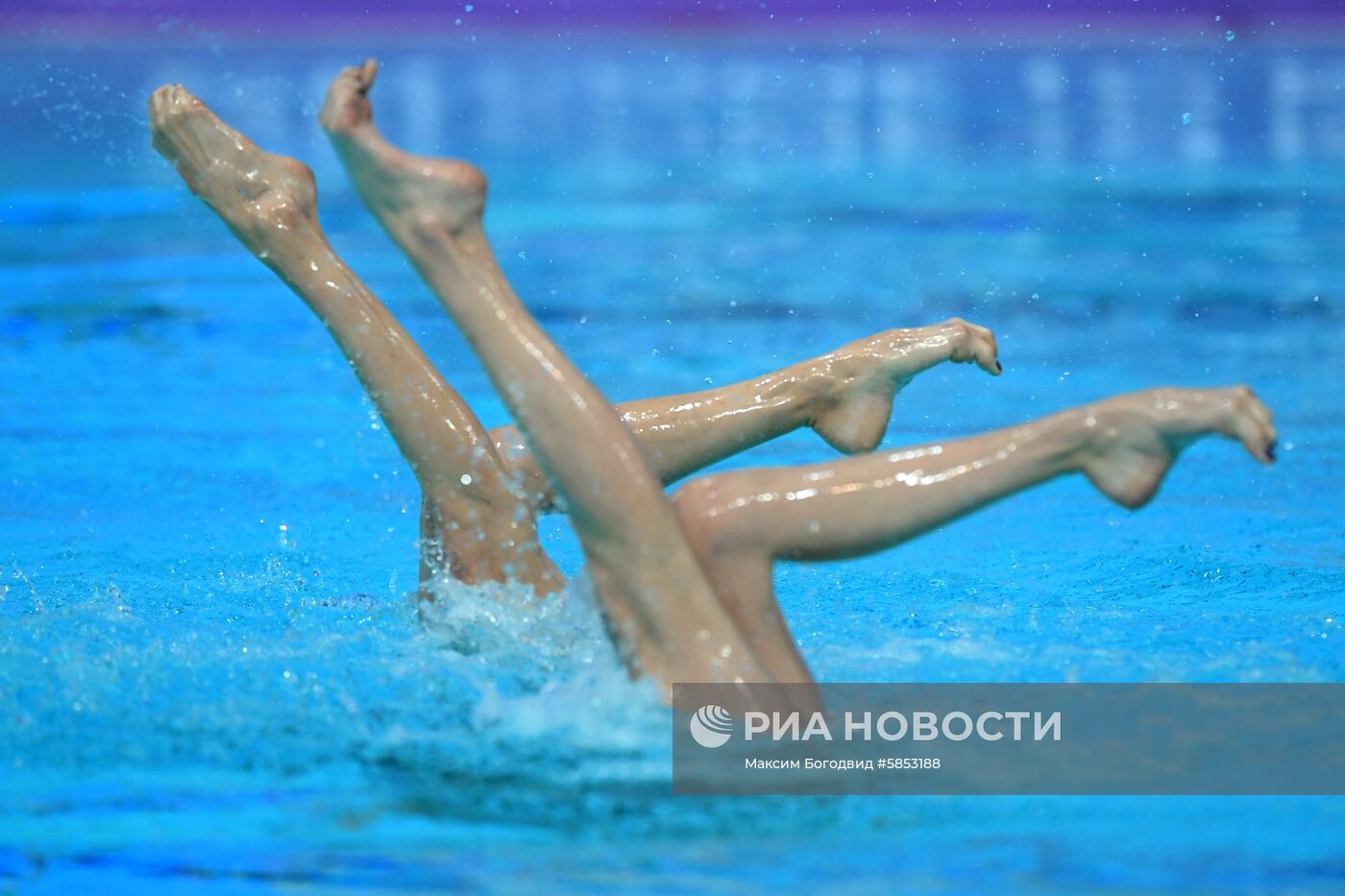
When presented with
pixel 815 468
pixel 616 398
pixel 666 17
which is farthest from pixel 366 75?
pixel 666 17

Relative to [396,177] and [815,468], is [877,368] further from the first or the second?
[396,177]

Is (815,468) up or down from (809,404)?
down

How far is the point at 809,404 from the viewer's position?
2.58 meters

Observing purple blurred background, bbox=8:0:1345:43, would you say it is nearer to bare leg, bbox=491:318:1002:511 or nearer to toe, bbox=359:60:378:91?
bare leg, bbox=491:318:1002:511

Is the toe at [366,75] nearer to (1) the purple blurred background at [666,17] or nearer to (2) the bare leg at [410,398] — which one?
(2) the bare leg at [410,398]

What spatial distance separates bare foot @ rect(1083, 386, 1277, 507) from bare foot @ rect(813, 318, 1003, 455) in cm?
62

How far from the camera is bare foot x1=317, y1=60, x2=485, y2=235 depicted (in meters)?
2.01

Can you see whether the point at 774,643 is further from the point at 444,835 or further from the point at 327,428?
the point at 327,428

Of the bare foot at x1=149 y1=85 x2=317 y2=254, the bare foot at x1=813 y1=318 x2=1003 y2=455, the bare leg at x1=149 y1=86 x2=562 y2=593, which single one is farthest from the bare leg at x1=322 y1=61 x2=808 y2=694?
the bare foot at x1=813 y1=318 x2=1003 y2=455

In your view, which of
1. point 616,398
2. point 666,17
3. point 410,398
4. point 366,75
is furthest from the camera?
point 666,17

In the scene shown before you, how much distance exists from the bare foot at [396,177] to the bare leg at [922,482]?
44 cm

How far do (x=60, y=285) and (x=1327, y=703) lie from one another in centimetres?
461

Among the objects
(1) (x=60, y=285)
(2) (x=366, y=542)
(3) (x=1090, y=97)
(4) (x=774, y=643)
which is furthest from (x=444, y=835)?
(3) (x=1090, y=97)

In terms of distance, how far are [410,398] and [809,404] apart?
2.04 ft
